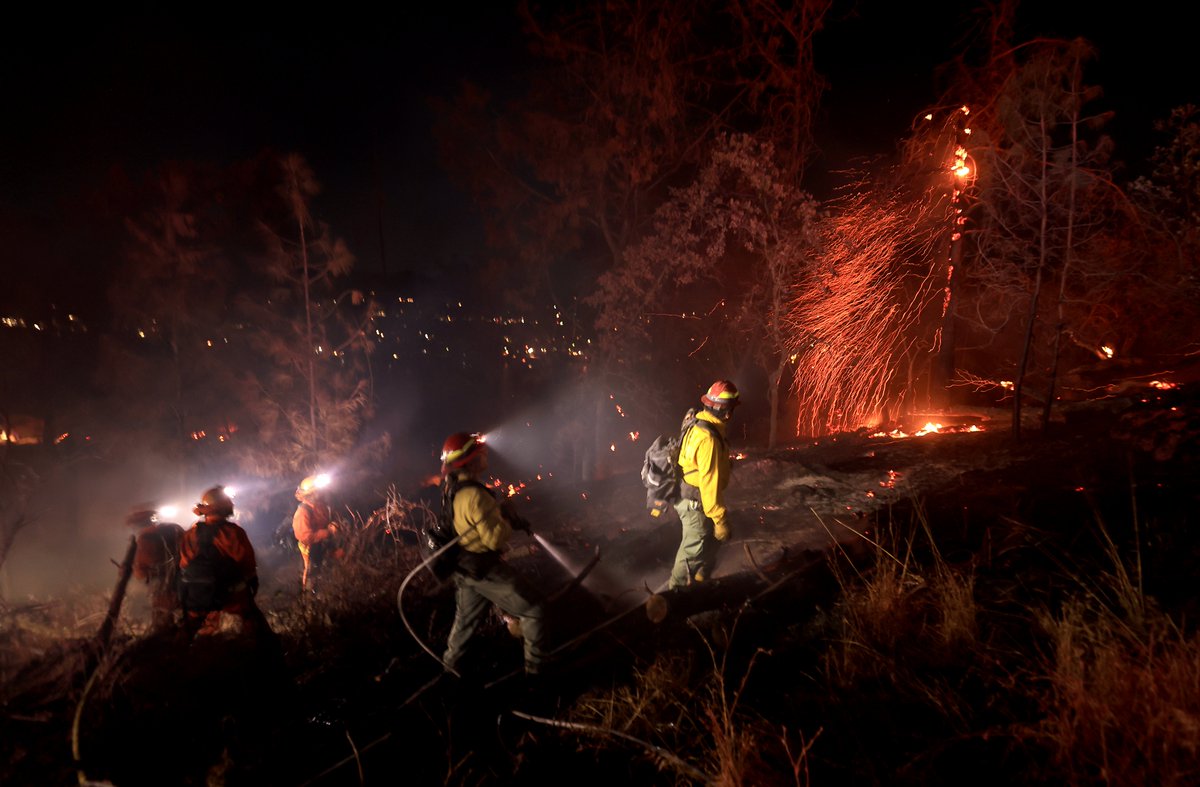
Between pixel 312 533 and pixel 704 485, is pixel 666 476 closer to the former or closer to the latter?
pixel 704 485

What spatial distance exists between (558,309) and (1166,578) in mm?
15342

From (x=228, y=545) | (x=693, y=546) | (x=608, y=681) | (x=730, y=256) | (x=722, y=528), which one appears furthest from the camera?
(x=730, y=256)

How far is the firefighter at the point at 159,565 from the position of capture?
18.0 ft

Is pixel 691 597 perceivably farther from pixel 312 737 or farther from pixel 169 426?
pixel 169 426

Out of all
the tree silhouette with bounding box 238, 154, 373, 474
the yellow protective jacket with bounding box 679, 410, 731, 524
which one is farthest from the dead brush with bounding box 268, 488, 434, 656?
the tree silhouette with bounding box 238, 154, 373, 474

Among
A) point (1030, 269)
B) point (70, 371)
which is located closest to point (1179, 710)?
point (1030, 269)

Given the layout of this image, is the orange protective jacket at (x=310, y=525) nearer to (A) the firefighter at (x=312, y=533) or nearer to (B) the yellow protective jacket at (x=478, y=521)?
(A) the firefighter at (x=312, y=533)

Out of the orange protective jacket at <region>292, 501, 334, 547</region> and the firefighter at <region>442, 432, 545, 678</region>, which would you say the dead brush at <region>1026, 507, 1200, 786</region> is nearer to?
the firefighter at <region>442, 432, 545, 678</region>

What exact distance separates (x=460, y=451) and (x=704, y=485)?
2.29 meters

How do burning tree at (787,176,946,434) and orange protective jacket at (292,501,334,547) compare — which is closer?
orange protective jacket at (292,501,334,547)

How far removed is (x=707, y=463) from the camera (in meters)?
5.43

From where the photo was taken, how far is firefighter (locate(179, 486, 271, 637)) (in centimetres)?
488

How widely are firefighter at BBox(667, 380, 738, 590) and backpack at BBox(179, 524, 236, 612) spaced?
12.6ft

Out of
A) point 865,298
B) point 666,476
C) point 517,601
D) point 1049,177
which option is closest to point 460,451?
point 517,601
